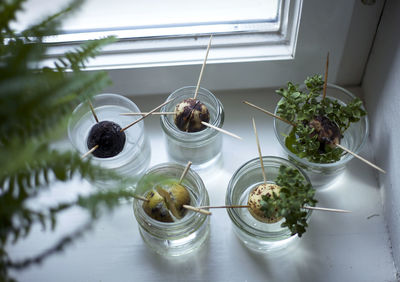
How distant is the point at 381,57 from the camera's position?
879mm

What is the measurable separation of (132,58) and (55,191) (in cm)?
35

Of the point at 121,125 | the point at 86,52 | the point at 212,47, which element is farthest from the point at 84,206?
the point at 212,47

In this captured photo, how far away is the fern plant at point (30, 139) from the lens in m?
0.45

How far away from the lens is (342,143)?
933 mm

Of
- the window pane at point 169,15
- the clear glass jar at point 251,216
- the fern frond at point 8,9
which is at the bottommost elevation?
the clear glass jar at point 251,216

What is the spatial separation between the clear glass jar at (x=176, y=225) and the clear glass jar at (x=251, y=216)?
0.21ft

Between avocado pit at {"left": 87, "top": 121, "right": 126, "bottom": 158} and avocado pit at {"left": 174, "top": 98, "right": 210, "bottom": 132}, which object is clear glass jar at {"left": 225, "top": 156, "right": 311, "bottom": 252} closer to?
avocado pit at {"left": 174, "top": 98, "right": 210, "bottom": 132}

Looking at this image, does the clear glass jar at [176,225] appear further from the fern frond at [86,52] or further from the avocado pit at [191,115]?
the fern frond at [86,52]

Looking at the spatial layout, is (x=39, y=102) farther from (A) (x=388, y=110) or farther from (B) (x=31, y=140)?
(A) (x=388, y=110)

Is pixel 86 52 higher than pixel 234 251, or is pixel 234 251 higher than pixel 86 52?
pixel 86 52

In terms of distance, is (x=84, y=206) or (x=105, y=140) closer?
(x=84, y=206)

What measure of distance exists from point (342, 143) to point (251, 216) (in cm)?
27

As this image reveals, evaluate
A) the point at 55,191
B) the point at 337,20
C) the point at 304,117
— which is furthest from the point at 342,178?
the point at 55,191

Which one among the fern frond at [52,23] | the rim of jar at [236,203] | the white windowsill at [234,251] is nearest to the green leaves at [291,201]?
the rim of jar at [236,203]
